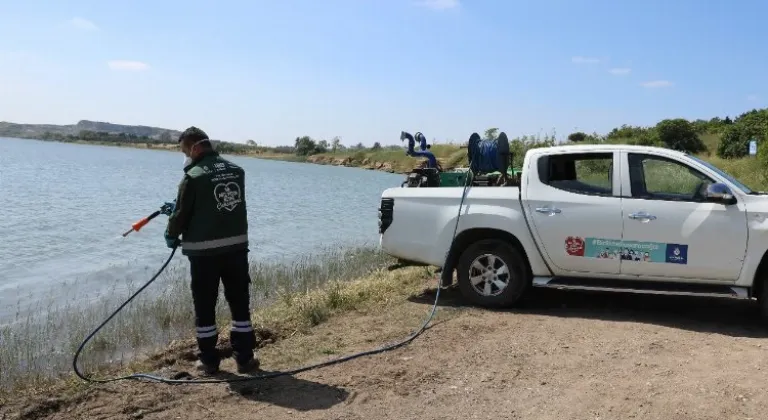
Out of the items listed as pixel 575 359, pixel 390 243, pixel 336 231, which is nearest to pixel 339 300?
pixel 390 243

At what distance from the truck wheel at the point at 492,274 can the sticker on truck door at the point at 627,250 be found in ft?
2.06

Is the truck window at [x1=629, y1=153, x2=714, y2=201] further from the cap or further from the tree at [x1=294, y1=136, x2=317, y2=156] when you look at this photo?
the tree at [x1=294, y1=136, x2=317, y2=156]

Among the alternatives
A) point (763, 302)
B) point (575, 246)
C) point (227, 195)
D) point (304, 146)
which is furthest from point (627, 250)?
point (304, 146)

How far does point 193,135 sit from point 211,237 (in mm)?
917

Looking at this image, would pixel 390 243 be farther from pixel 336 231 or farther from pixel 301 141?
pixel 301 141

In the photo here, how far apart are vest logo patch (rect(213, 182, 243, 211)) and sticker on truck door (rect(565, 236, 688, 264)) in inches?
148

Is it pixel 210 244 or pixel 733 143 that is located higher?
pixel 733 143

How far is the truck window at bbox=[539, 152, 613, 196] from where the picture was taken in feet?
25.2

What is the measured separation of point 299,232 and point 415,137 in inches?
448

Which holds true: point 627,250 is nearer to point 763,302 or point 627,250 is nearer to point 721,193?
point 721,193

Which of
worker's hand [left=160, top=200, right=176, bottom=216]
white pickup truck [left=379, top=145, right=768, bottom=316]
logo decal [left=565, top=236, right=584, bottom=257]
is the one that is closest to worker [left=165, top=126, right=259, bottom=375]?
worker's hand [left=160, top=200, right=176, bottom=216]

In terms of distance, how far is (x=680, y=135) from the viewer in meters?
43.5

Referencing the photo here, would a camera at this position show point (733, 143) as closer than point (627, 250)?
No

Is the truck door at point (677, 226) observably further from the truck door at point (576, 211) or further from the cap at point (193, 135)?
the cap at point (193, 135)
